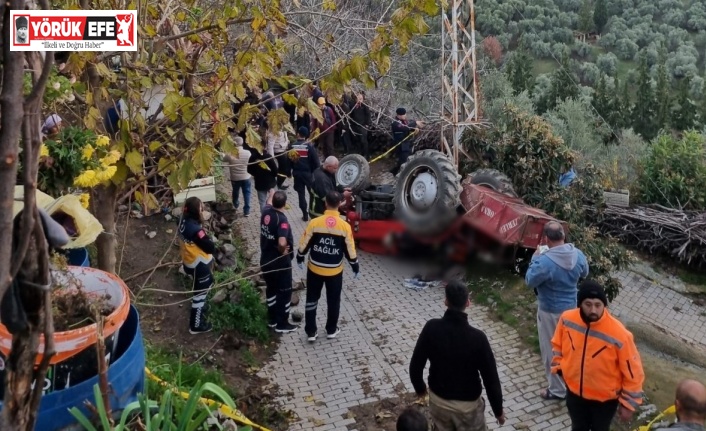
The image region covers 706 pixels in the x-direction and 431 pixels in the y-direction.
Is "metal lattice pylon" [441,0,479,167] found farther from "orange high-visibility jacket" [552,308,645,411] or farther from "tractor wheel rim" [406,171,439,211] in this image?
"tractor wheel rim" [406,171,439,211]

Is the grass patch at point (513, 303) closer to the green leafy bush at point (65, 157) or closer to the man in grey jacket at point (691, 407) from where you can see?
the man in grey jacket at point (691, 407)

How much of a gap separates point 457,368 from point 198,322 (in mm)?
3328

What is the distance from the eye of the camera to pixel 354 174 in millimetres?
9000

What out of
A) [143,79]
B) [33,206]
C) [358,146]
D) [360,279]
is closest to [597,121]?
[358,146]

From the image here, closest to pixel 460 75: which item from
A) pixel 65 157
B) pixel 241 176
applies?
pixel 241 176

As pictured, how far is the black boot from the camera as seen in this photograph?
631 centimetres

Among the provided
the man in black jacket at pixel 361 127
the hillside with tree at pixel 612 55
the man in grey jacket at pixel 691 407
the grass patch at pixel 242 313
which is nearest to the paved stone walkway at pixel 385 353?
the grass patch at pixel 242 313

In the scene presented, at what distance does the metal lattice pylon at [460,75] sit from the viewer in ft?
29.4

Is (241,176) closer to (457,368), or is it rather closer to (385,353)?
(385,353)

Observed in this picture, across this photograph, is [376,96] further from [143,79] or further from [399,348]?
[143,79]

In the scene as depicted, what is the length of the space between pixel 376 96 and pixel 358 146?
5.35 feet

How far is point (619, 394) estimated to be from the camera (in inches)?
162

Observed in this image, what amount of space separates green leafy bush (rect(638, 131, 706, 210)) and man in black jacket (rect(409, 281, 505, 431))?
7.67 m

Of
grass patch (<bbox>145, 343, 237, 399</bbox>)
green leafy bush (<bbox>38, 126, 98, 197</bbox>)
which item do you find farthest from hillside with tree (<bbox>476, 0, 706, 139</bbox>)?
green leafy bush (<bbox>38, 126, 98, 197</bbox>)
